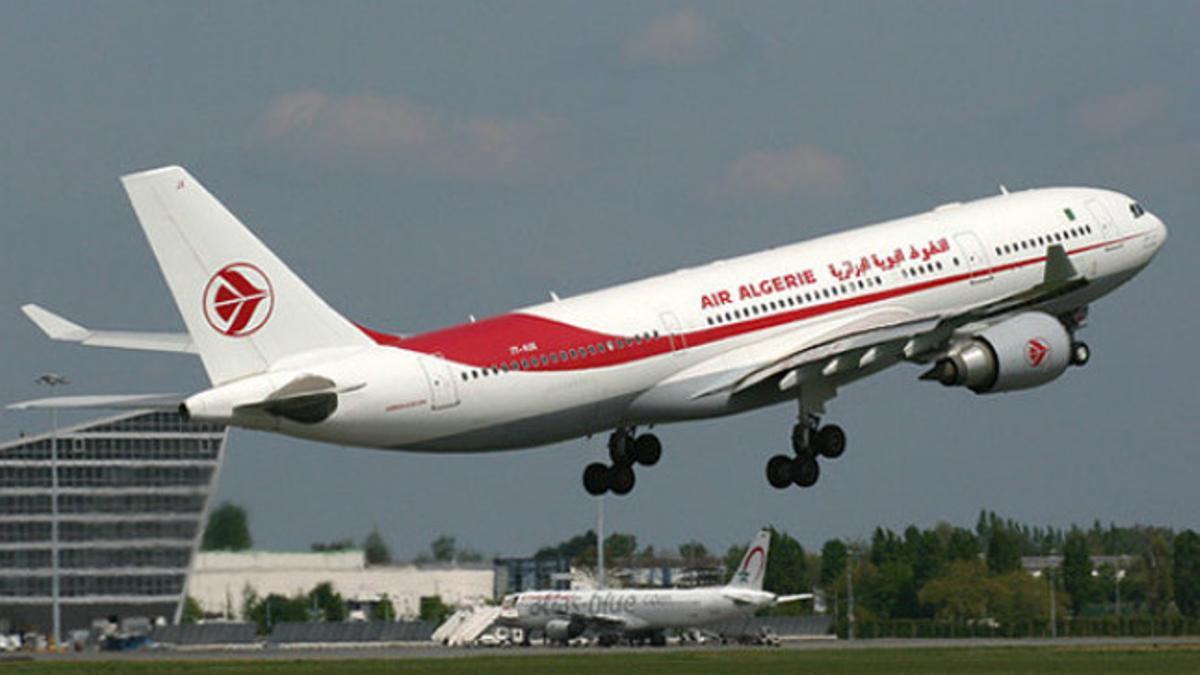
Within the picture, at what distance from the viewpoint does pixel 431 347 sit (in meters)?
63.2

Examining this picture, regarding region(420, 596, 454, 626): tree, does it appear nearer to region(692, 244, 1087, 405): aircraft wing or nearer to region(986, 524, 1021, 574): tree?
region(986, 524, 1021, 574): tree

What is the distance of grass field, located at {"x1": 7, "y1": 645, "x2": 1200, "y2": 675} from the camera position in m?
98.9

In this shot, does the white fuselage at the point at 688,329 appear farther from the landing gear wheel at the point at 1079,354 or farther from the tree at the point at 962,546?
the tree at the point at 962,546

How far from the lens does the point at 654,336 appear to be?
6644 cm

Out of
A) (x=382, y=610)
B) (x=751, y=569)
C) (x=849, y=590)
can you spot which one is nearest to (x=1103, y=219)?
(x=751, y=569)

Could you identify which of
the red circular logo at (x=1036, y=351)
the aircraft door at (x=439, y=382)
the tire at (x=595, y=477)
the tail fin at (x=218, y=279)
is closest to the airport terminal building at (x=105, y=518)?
the tire at (x=595, y=477)

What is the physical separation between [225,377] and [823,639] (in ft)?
314

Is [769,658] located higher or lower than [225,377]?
lower

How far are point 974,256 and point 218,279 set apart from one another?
22.7 m

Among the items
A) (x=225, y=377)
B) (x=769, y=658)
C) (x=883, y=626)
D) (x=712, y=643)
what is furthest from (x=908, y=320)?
(x=883, y=626)

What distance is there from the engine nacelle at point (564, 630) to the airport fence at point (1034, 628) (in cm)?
2642

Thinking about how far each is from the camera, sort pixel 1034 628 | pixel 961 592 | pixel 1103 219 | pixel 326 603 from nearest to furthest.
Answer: pixel 1103 219 → pixel 1034 628 → pixel 326 603 → pixel 961 592

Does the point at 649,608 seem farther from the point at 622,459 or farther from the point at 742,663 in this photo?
the point at 622,459

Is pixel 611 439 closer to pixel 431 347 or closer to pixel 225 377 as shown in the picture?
pixel 431 347
